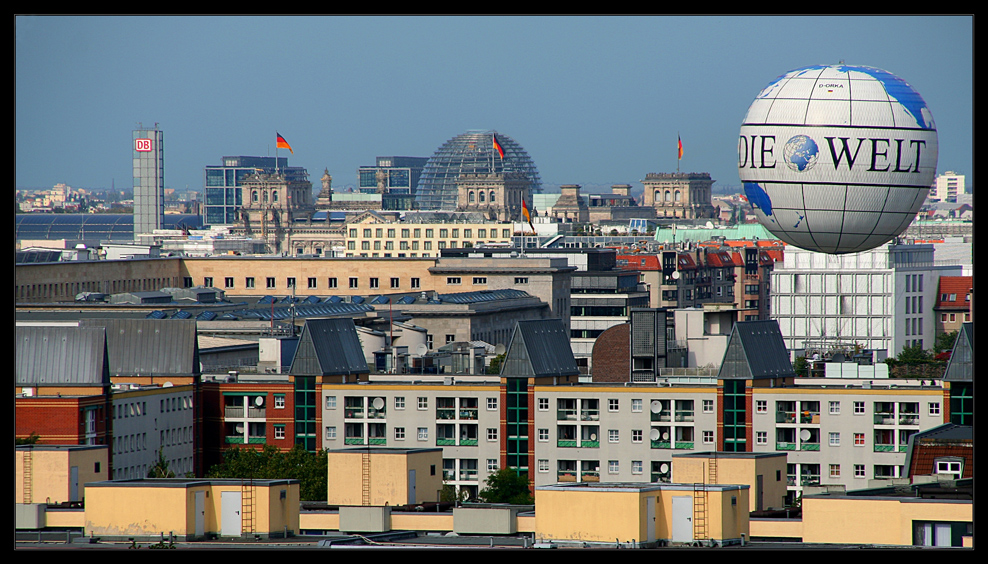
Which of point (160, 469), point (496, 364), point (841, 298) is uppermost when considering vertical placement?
point (841, 298)

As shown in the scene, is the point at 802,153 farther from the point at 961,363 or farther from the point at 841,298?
the point at 841,298

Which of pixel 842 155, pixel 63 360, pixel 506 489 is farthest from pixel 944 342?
pixel 842 155

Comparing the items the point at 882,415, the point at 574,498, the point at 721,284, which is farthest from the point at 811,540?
the point at 721,284

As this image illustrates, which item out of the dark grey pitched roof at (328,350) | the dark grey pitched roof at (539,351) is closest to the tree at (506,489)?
the dark grey pitched roof at (539,351)

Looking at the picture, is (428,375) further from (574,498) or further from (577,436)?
(574,498)

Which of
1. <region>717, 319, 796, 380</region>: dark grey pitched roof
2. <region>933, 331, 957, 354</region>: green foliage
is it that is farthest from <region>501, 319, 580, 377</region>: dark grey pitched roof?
<region>933, 331, 957, 354</region>: green foliage

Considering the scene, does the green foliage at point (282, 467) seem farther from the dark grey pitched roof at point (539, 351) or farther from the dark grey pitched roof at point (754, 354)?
the dark grey pitched roof at point (754, 354)
